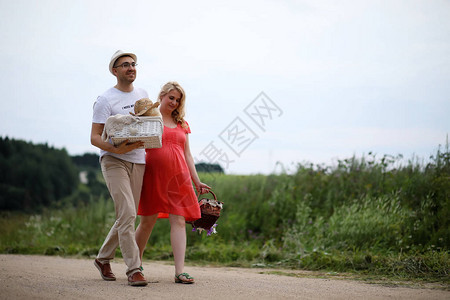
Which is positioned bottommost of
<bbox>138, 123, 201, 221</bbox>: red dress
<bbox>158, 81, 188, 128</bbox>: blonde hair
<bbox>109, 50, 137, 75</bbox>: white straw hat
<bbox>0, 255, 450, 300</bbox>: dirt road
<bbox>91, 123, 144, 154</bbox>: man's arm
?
<bbox>0, 255, 450, 300</bbox>: dirt road

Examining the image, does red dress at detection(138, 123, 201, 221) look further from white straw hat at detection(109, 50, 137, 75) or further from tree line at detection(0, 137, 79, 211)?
tree line at detection(0, 137, 79, 211)

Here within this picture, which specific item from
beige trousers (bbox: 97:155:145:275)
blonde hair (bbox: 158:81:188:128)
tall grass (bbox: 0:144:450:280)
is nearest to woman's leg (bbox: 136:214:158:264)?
beige trousers (bbox: 97:155:145:275)

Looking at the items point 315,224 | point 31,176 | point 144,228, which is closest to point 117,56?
point 144,228

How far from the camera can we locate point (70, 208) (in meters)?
13.1

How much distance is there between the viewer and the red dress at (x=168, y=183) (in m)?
5.11

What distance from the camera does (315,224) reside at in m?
8.80

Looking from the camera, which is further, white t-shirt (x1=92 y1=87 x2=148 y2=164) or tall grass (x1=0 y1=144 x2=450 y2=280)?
tall grass (x1=0 y1=144 x2=450 y2=280)

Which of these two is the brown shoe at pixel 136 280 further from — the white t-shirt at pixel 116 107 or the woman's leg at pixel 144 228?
the white t-shirt at pixel 116 107

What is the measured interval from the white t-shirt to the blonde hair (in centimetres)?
30

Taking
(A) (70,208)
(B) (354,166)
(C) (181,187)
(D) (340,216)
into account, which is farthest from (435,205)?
(A) (70,208)

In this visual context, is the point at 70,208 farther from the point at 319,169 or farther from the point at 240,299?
the point at 240,299

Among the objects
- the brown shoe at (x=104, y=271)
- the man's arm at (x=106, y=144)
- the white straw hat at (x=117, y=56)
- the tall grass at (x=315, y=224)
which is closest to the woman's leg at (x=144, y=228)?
the brown shoe at (x=104, y=271)

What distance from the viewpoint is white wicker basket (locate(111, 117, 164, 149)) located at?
4.68 m

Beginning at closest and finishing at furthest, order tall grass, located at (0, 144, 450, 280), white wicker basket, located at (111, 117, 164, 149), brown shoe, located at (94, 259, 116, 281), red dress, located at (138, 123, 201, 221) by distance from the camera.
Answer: white wicker basket, located at (111, 117, 164, 149), red dress, located at (138, 123, 201, 221), brown shoe, located at (94, 259, 116, 281), tall grass, located at (0, 144, 450, 280)
